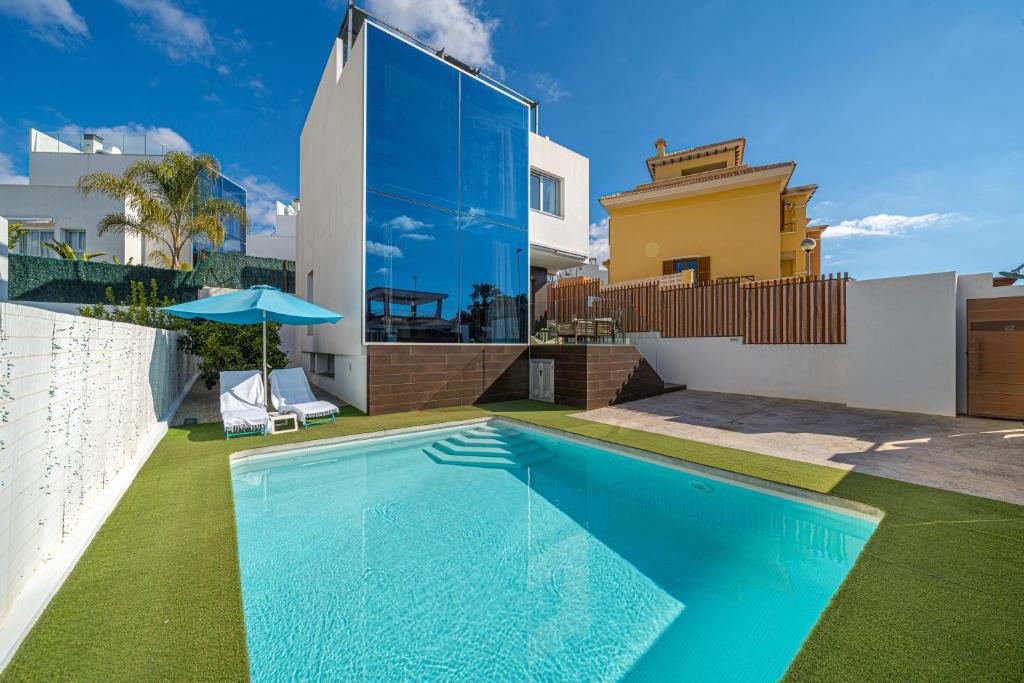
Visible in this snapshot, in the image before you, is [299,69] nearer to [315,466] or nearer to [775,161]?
[315,466]

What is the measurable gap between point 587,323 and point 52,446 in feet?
33.4

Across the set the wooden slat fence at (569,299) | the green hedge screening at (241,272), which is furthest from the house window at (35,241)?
the wooden slat fence at (569,299)

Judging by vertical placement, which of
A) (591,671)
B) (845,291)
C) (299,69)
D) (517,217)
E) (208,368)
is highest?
(299,69)

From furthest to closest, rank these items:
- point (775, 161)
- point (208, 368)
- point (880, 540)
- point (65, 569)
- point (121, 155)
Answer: point (121, 155), point (775, 161), point (208, 368), point (880, 540), point (65, 569)

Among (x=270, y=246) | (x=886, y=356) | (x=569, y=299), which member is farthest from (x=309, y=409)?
(x=270, y=246)

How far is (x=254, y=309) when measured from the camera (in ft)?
24.7

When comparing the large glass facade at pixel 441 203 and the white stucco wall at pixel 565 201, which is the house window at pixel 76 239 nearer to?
the large glass facade at pixel 441 203

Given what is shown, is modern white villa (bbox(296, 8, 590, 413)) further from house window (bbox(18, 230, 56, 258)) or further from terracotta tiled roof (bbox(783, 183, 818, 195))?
house window (bbox(18, 230, 56, 258))

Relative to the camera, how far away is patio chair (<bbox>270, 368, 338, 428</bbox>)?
7.57m

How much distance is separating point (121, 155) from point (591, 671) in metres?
36.2

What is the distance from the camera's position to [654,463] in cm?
569

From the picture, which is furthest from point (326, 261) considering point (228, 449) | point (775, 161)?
point (775, 161)

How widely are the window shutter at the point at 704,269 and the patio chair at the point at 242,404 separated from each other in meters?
18.1

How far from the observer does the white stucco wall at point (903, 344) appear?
8.38 meters
